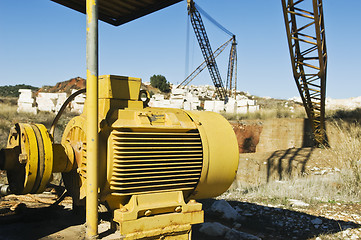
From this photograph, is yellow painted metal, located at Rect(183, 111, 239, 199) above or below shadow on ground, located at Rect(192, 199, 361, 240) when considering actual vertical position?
above

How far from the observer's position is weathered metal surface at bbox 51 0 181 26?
A: 413cm

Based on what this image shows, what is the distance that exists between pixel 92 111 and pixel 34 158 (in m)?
0.66

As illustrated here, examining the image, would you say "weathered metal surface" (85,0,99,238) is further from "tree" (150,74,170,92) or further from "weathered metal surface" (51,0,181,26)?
"tree" (150,74,170,92)

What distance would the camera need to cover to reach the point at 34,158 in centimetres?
263

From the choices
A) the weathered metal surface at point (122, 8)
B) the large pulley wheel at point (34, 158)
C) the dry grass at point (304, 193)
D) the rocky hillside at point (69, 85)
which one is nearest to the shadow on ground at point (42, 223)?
the large pulley wheel at point (34, 158)

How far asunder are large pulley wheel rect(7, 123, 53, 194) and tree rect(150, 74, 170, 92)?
130ft

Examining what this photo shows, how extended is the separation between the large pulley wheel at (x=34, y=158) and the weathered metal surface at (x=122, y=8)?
6.55 ft

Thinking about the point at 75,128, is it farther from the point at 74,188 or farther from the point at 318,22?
the point at 318,22

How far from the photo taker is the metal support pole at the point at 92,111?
8.01 ft

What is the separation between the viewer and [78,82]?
2894 centimetres

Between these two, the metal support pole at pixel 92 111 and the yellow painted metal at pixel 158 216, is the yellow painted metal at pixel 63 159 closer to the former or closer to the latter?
the metal support pole at pixel 92 111

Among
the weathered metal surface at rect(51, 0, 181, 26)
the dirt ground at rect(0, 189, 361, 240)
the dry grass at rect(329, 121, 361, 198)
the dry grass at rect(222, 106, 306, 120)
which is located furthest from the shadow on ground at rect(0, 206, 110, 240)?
the dry grass at rect(222, 106, 306, 120)

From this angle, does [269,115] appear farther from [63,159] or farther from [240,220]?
[63,159]

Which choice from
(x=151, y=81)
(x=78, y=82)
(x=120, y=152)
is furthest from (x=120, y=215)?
(x=151, y=81)
